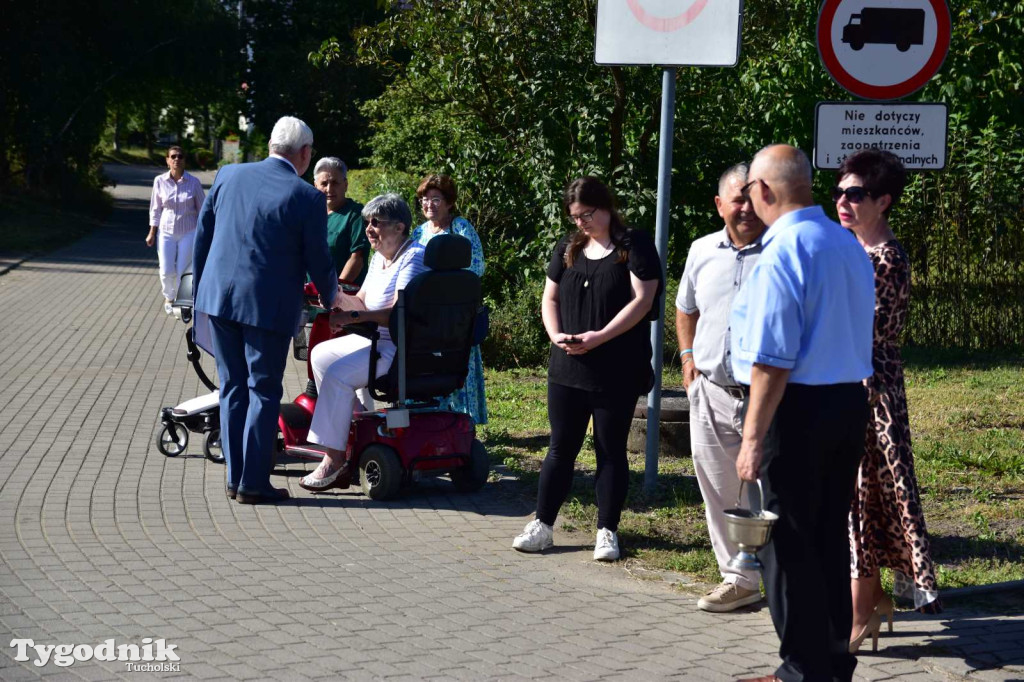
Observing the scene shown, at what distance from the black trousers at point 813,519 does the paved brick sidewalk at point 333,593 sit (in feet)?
1.85

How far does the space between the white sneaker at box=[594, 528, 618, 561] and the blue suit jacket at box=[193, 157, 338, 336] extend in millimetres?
2112

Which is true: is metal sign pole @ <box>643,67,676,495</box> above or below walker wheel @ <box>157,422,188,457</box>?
above

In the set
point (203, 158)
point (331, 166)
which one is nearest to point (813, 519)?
point (331, 166)

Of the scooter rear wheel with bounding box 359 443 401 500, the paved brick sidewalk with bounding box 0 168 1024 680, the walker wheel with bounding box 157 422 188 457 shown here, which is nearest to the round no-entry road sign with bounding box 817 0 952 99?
the paved brick sidewalk with bounding box 0 168 1024 680

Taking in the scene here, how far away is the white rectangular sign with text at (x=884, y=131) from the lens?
19.8 ft

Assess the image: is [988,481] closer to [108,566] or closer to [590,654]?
[590,654]

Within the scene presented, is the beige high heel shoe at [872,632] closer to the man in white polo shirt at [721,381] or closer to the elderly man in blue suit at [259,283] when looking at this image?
the man in white polo shirt at [721,381]

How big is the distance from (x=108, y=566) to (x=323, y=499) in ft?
5.83

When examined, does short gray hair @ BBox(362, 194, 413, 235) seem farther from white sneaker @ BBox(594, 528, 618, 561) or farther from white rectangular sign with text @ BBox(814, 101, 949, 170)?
white rectangular sign with text @ BBox(814, 101, 949, 170)

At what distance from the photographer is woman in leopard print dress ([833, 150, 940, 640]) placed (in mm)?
4773

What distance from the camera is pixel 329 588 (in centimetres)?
550

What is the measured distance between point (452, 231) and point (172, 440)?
89.4 inches

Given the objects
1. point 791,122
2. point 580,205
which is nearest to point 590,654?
point 580,205

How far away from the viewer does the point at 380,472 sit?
7.22 metres
